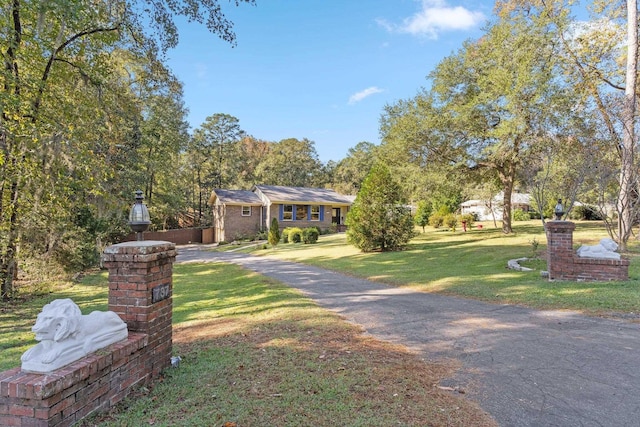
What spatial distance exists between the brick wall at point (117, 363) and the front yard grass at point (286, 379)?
16cm

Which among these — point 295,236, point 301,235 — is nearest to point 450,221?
point 301,235

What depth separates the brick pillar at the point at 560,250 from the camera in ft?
24.7

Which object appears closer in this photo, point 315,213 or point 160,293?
point 160,293

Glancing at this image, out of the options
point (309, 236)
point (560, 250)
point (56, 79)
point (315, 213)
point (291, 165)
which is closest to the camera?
point (560, 250)

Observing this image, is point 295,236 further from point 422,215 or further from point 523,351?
point 523,351

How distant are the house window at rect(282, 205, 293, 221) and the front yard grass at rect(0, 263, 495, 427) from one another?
69.4 ft

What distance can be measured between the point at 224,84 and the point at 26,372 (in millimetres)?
12488

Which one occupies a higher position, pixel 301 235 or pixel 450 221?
pixel 450 221

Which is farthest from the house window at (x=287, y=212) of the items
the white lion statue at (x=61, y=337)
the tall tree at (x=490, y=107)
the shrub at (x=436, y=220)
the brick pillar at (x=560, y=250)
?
the white lion statue at (x=61, y=337)

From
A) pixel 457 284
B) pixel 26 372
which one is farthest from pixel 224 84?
pixel 26 372

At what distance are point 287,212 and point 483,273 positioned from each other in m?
19.3

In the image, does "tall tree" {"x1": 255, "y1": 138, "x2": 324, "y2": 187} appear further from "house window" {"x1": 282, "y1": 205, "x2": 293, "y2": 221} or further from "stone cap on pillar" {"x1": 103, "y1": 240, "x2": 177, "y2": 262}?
"stone cap on pillar" {"x1": 103, "y1": 240, "x2": 177, "y2": 262}

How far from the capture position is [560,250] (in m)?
7.62

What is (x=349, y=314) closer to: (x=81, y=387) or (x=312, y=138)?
(x=81, y=387)
